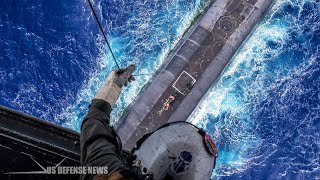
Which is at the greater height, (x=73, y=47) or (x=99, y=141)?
(x=99, y=141)

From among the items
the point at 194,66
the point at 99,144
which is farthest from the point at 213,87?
the point at 99,144

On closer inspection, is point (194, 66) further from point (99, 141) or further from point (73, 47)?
point (99, 141)

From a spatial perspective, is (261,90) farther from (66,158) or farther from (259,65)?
(66,158)

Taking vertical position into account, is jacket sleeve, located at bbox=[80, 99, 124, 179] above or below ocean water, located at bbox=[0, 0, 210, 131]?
above

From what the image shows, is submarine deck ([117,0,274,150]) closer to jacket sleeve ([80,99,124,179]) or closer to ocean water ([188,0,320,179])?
ocean water ([188,0,320,179])

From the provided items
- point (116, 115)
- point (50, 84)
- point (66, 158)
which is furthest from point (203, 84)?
point (66, 158)

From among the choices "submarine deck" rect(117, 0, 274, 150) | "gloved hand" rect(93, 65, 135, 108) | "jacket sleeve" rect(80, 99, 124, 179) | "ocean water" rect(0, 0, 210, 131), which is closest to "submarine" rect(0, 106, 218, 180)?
"gloved hand" rect(93, 65, 135, 108)

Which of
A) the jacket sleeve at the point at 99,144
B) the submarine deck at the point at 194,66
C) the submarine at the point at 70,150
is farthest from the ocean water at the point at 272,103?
the jacket sleeve at the point at 99,144
